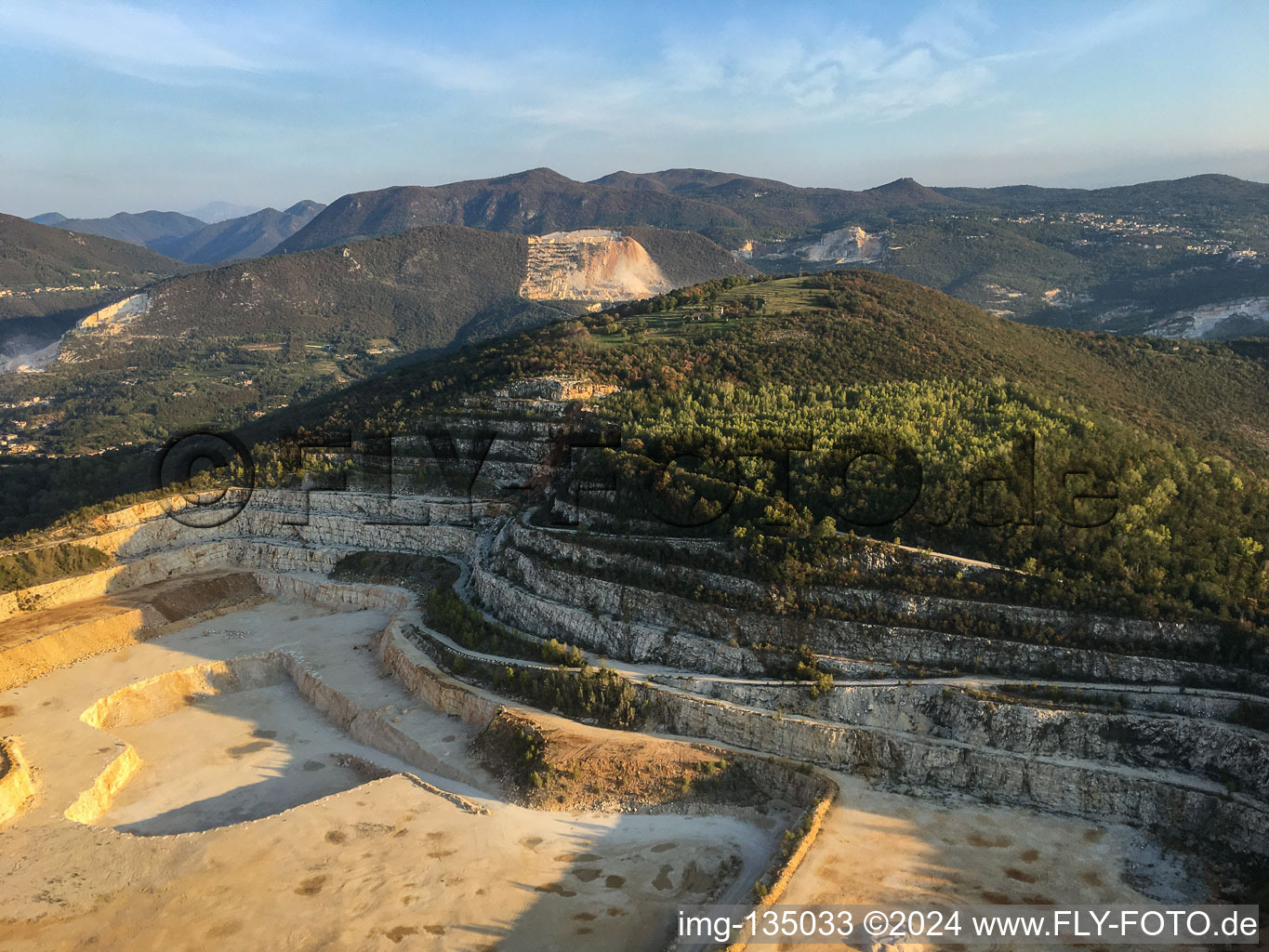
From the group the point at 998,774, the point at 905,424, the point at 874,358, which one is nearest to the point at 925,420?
Answer: the point at 905,424

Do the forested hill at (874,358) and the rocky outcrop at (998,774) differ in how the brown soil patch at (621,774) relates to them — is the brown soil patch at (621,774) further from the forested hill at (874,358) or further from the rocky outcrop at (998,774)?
the forested hill at (874,358)

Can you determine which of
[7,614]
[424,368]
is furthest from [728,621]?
[424,368]

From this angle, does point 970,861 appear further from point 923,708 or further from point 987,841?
point 923,708

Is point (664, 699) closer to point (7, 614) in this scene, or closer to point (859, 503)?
point (859, 503)

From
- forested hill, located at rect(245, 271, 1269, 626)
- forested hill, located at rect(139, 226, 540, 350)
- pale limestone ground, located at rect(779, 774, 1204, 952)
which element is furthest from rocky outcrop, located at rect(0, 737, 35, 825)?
forested hill, located at rect(139, 226, 540, 350)

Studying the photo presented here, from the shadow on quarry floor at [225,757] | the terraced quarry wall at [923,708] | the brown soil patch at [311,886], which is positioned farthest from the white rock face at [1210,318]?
the brown soil patch at [311,886]

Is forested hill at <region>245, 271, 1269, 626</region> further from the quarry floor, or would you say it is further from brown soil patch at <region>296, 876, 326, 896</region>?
brown soil patch at <region>296, 876, 326, 896</region>
